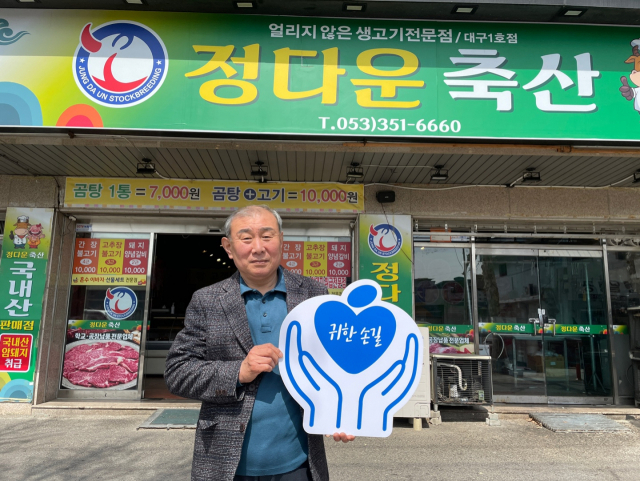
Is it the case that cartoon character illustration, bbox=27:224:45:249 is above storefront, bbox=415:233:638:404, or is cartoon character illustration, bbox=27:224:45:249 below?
above

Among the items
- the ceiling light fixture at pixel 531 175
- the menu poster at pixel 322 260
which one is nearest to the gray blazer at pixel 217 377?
the menu poster at pixel 322 260

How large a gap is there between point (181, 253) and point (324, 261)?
4137 mm

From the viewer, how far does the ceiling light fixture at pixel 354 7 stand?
4426 millimetres

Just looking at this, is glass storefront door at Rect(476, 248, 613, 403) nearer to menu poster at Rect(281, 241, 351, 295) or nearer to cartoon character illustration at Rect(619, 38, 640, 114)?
menu poster at Rect(281, 241, 351, 295)

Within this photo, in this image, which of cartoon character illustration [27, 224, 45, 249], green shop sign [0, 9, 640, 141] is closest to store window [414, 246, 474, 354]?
green shop sign [0, 9, 640, 141]

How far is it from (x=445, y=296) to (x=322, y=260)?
1.86 metres

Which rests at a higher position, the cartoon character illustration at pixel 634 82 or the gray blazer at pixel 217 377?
the cartoon character illustration at pixel 634 82

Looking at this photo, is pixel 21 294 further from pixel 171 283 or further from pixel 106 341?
pixel 171 283

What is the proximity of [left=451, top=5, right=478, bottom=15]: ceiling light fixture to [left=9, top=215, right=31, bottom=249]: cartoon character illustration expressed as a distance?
595 cm

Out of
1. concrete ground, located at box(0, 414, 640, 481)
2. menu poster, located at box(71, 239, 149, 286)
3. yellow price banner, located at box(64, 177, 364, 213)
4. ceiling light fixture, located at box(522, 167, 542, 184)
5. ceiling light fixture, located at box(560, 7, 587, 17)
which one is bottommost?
concrete ground, located at box(0, 414, 640, 481)

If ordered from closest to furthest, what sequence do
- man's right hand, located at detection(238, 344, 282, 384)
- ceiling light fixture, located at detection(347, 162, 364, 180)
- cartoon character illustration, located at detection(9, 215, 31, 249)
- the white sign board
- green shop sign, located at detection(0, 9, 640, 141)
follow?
man's right hand, located at detection(238, 344, 282, 384)
the white sign board
green shop sign, located at detection(0, 9, 640, 141)
ceiling light fixture, located at detection(347, 162, 364, 180)
cartoon character illustration, located at detection(9, 215, 31, 249)

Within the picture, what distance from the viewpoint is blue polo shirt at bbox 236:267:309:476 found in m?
1.55

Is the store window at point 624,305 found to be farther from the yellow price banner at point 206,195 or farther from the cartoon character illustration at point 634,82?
the yellow price banner at point 206,195

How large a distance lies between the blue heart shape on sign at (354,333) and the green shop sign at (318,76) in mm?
2930
